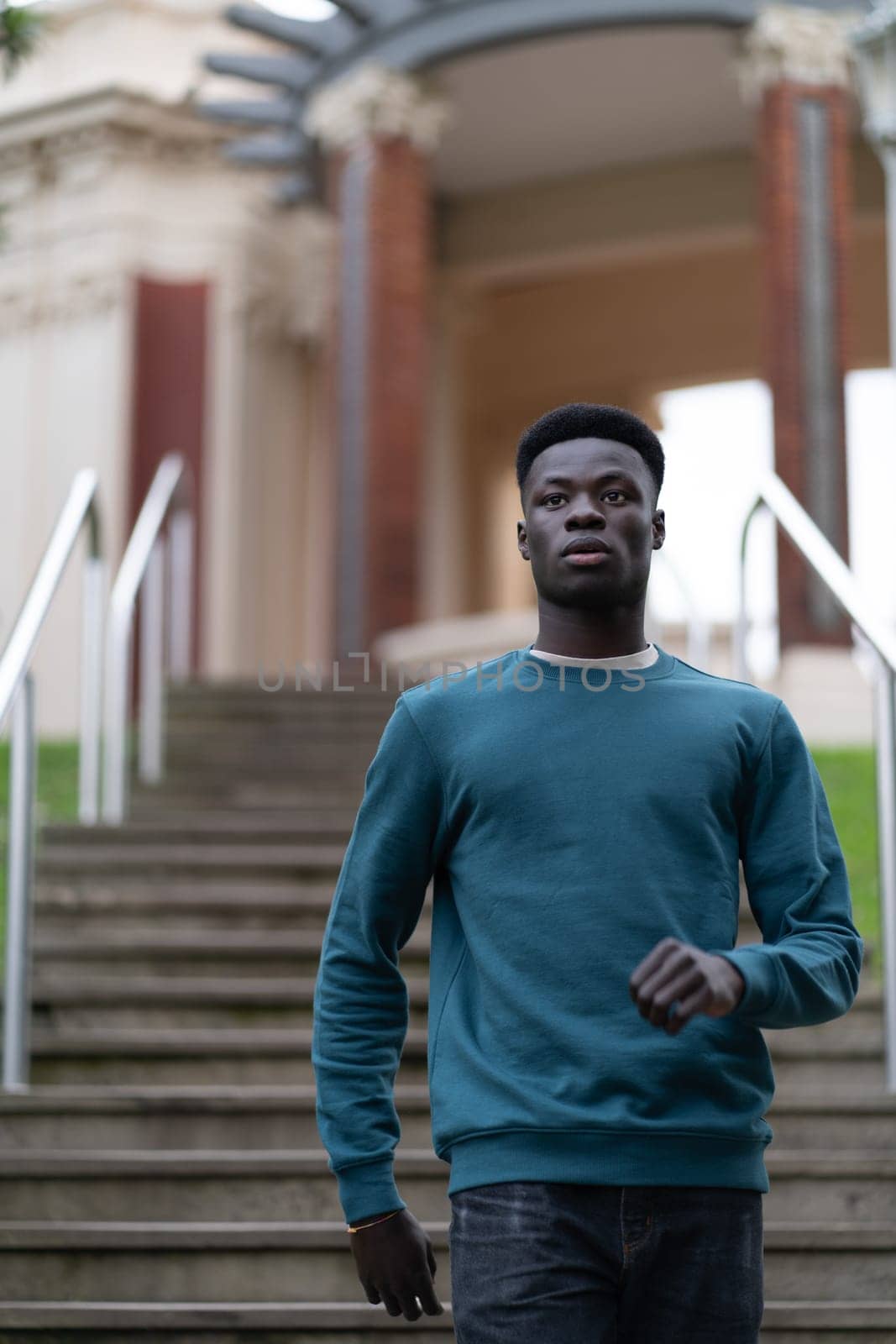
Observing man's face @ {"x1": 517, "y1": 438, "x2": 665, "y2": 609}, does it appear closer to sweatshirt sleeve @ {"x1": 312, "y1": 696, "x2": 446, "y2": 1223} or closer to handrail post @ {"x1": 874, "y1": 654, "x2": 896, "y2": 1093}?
sweatshirt sleeve @ {"x1": 312, "y1": 696, "x2": 446, "y2": 1223}

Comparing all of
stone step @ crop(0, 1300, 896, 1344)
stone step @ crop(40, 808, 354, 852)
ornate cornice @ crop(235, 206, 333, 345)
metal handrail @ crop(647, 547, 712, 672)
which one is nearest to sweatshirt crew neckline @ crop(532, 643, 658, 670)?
stone step @ crop(0, 1300, 896, 1344)

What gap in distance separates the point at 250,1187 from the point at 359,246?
7.62 metres

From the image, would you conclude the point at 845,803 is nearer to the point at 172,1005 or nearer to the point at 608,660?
the point at 172,1005

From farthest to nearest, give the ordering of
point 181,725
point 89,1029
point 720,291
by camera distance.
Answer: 1. point 720,291
2. point 181,725
3. point 89,1029

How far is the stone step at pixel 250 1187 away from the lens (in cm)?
352

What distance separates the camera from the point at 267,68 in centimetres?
1066

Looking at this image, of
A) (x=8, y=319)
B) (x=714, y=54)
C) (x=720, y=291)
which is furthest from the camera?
(x=720, y=291)

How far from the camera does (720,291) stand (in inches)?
657

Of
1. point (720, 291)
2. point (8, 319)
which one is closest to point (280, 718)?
point (8, 319)

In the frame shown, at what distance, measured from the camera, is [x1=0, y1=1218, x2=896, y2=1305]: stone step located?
10.8 ft

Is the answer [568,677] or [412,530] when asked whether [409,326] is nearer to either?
[412,530]

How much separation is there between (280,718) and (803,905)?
5667 millimetres

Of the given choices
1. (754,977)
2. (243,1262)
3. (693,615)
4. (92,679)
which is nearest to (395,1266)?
(754,977)

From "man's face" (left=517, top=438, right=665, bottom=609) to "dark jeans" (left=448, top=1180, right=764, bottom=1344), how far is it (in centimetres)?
61
